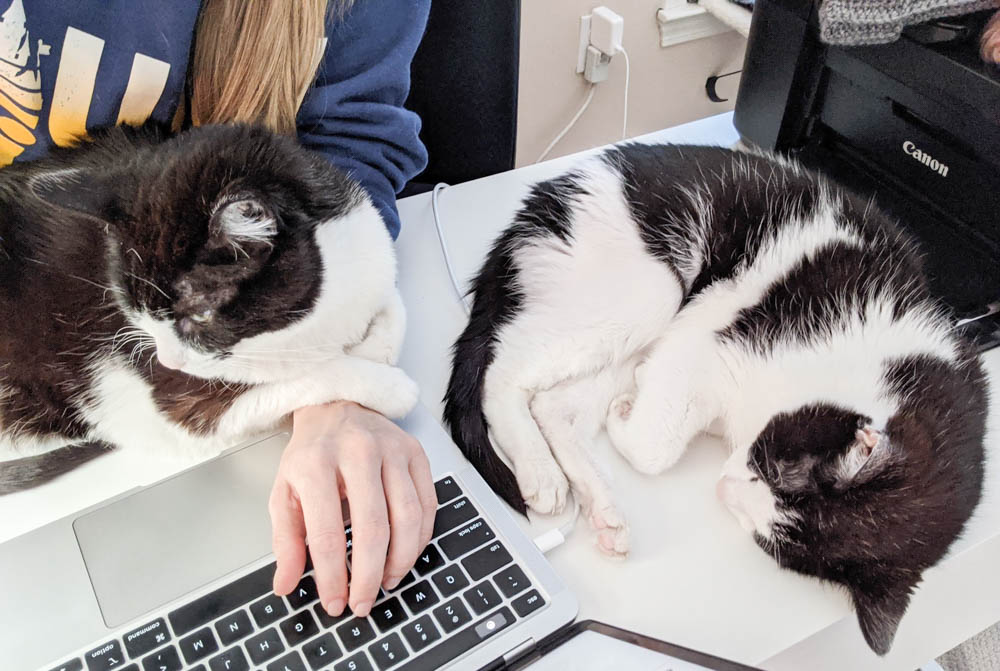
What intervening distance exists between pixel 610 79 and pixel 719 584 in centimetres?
158

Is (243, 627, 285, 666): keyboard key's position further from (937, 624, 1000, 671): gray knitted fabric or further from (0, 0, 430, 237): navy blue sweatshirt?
(937, 624, 1000, 671): gray knitted fabric

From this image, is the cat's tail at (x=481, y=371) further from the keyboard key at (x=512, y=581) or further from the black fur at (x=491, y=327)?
the keyboard key at (x=512, y=581)

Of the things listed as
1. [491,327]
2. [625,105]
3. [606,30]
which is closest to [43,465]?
[491,327]

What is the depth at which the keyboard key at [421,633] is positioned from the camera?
0.54 metres

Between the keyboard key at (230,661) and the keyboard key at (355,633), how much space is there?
0.07 m

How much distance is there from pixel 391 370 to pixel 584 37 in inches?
54.0

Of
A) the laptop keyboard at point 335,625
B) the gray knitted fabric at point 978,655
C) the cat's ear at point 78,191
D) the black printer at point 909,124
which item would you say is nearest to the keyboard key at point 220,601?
the laptop keyboard at point 335,625

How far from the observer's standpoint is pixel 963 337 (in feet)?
2.74

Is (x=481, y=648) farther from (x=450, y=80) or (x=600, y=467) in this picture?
(x=450, y=80)

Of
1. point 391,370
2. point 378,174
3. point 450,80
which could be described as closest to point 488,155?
point 450,80

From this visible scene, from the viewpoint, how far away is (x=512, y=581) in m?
0.57

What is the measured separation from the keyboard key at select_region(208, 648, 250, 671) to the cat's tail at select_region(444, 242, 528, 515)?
10.4 inches

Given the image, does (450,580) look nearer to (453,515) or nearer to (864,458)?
(453,515)

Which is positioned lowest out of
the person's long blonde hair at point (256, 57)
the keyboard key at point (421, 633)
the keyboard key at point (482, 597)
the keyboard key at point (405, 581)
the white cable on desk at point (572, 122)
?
the white cable on desk at point (572, 122)
